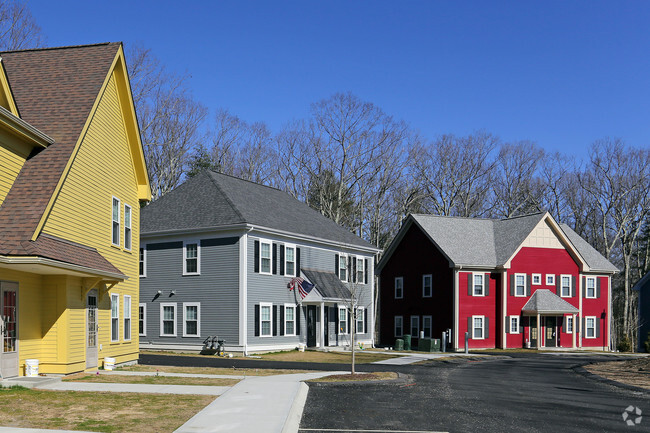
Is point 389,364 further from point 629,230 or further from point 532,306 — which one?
point 629,230

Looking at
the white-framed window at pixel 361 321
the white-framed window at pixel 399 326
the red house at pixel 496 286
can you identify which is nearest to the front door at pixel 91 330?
the white-framed window at pixel 361 321

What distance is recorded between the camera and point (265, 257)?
3603cm

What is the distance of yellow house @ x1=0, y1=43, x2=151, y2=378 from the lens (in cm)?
1684

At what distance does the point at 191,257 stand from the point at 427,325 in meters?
19.6

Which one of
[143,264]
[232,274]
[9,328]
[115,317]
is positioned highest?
[143,264]

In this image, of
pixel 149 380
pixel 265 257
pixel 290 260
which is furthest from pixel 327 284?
pixel 149 380

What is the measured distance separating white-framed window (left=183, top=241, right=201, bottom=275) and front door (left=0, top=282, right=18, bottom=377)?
1868 centimetres

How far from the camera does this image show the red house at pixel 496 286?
46.8 meters

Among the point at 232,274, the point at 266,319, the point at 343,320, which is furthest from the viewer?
the point at 343,320

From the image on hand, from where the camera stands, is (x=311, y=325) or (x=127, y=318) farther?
(x=311, y=325)

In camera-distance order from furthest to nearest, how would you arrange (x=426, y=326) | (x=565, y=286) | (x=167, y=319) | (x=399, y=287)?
(x=399, y=287), (x=565, y=286), (x=426, y=326), (x=167, y=319)

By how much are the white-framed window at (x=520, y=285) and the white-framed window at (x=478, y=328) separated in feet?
10.7

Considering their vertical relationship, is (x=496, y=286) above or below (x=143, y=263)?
below

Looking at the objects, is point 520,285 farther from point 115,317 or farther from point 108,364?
point 108,364
